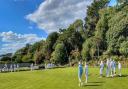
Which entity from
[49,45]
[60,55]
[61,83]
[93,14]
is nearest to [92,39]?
[60,55]

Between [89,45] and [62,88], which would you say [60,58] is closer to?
[89,45]

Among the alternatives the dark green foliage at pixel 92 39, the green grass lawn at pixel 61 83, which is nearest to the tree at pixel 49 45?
the dark green foliage at pixel 92 39

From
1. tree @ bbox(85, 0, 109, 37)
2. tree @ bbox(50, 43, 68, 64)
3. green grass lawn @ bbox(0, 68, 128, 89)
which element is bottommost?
green grass lawn @ bbox(0, 68, 128, 89)

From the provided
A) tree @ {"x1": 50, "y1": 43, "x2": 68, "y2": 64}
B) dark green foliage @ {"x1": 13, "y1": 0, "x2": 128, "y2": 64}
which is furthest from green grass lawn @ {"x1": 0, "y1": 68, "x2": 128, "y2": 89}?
tree @ {"x1": 50, "y1": 43, "x2": 68, "y2": 64}

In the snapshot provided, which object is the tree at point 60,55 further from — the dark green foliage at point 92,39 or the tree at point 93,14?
the tree at point 93,14

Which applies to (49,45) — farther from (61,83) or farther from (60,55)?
(61,83)

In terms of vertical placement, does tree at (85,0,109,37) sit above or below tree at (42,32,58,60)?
above

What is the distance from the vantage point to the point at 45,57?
546ft

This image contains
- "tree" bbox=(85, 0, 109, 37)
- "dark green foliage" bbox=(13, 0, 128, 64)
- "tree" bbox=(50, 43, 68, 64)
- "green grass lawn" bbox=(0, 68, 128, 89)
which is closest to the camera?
"green grass lawn" bbox=(0, 68, 128, 89)

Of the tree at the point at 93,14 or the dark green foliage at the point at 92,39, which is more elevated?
the tree at the point at 93,14

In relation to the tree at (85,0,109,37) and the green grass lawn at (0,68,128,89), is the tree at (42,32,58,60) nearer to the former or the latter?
the tree at (85,0,109,37)

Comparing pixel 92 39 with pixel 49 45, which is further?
pixel 49 45

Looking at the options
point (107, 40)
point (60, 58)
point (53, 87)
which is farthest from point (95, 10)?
point (53, 87)

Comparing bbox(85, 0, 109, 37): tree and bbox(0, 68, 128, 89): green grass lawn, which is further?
bbox(85, 0, 109, 37): tree
